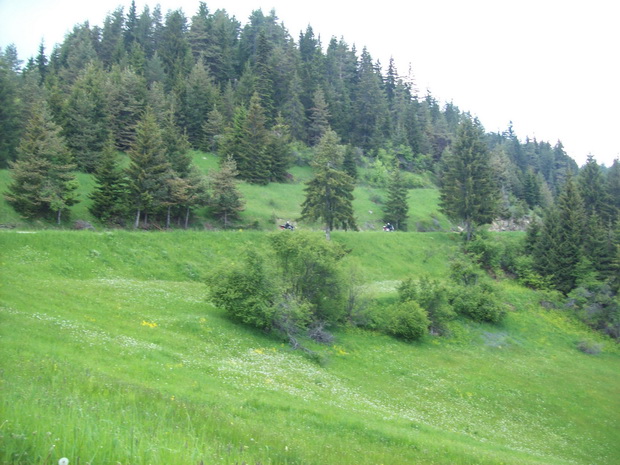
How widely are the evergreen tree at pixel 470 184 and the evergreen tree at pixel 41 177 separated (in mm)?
52262

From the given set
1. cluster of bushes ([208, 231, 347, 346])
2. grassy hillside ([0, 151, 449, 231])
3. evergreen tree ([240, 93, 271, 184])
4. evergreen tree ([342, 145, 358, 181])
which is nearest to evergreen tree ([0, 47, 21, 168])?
grassy hillside ([0, 151, 449, 231])

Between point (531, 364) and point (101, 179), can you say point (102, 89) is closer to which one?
point (101, 179)

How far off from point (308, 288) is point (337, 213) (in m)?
18.8

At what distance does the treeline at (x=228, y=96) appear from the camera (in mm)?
66688

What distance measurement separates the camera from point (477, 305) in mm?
42844

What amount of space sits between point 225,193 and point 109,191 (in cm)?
1370

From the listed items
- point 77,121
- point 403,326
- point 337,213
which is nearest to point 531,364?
point 403,326

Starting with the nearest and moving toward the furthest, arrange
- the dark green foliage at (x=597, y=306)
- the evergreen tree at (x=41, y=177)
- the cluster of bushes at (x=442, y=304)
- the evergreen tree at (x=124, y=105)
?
the cluster of bushes at (x=442, y=304), the evergreen tree at (x=41, y=177), the dark green foliage at (x=597, y=306), the evergreen tree at (x=124, y=105)

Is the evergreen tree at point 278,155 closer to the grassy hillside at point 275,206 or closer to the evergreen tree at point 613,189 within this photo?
the grassy hillside at point 275,206

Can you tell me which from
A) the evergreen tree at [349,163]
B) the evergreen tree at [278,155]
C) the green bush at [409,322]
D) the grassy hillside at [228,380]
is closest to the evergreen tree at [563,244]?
the grassy hillside at [228,380]

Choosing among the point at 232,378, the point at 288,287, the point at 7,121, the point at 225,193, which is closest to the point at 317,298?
the point at 288,287

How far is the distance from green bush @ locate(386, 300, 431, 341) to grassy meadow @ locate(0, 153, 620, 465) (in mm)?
1480

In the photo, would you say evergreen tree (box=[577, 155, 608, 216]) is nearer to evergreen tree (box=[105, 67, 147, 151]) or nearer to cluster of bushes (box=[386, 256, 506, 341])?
cluster of bushes (box=[386, 256, 506, 341])

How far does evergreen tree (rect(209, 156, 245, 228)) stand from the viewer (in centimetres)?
5559
